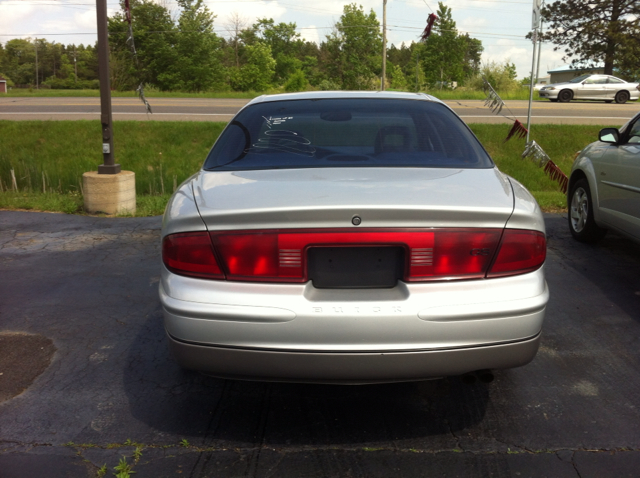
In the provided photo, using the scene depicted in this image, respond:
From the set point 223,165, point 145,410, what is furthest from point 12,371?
point 223,165

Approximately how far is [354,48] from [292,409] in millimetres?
50376

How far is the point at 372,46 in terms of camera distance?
5128 cm

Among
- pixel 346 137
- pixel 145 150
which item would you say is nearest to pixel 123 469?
pixel 346 137

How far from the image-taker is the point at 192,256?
2574 mm

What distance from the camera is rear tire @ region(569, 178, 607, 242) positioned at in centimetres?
650

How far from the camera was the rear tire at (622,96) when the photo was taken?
28.2 m

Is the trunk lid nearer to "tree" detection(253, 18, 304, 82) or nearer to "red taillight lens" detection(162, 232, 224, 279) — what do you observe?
"red taillight lens" detection(162, 232, 224, 279)

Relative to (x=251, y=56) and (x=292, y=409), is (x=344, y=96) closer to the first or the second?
(x=292, y=409)

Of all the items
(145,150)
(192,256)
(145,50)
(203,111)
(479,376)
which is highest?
(145,50)

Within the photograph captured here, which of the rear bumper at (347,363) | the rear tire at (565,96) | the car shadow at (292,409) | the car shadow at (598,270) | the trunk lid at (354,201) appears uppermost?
the rear tire at (565,96)

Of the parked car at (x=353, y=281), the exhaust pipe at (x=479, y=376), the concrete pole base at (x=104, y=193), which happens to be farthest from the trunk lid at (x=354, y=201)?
the concrete pole base at (x=104, y=193)

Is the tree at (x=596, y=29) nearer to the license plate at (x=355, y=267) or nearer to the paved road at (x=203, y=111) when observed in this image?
the paved road at (x=203, y=111)

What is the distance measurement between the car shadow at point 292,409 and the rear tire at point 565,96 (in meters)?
28.3

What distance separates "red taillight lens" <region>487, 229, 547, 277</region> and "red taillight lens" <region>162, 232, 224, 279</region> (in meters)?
1.15
